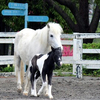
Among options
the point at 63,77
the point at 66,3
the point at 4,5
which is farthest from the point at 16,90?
the point at 4,5

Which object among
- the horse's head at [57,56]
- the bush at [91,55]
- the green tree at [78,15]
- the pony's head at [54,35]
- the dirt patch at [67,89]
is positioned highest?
the green tree at [78,15]

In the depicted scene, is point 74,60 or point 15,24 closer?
point 74,60

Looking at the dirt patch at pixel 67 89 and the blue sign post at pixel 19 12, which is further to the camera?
the blue sign post at pixel 19 12

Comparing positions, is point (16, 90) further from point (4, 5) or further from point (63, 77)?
point (4, 5)

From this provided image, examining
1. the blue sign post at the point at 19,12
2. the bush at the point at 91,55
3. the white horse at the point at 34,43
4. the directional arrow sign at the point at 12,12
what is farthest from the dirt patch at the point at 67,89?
the directional arrow sign at the point at 12,12

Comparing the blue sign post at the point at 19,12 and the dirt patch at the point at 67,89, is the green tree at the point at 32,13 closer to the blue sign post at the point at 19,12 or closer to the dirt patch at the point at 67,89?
the blue sign post at the point at 19,12

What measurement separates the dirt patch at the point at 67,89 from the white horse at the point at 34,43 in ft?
2.28

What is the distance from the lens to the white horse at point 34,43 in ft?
26.9

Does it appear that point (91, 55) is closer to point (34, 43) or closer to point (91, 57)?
point (91, 57)

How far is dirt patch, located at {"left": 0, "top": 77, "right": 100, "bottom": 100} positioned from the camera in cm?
827

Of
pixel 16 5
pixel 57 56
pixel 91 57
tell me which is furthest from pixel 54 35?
pixel 91 57

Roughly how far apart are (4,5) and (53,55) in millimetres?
10324

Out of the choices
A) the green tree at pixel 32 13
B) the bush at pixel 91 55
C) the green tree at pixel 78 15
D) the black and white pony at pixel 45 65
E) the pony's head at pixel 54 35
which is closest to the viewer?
the black and white pony at pixel 45 65

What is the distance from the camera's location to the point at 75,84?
11.1 m
